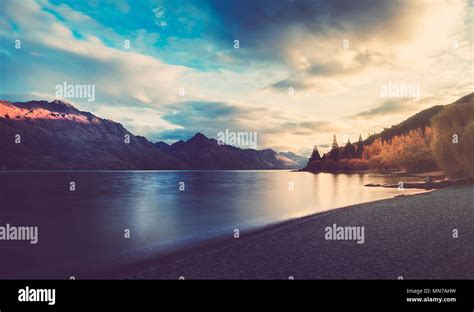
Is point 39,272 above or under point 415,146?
under

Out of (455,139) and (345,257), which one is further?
(455,139)

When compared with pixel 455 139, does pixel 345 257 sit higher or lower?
lower

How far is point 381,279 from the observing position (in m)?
12.5

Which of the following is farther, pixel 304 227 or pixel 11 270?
pixel 304 227

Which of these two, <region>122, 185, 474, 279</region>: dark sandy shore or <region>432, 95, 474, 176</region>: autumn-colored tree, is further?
<region>432, 95, 474, 176</region>: autumn-colored tree

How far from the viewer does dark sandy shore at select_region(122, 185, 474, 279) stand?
1348cm

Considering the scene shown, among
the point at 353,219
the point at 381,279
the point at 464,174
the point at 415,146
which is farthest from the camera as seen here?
the point at 415,146

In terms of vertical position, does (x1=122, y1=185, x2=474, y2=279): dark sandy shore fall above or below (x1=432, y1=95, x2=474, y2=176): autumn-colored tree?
below

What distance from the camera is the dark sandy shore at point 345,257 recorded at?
13.5 m

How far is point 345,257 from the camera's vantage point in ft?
51.2
